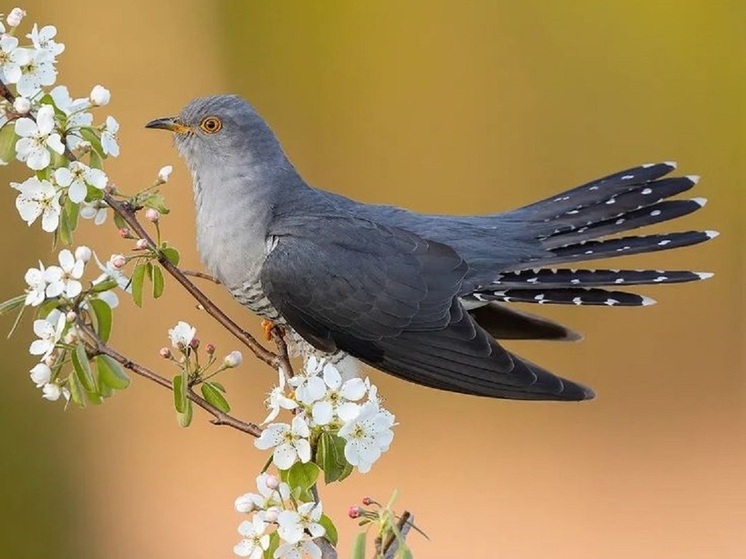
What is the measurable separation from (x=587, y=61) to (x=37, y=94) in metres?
2.92

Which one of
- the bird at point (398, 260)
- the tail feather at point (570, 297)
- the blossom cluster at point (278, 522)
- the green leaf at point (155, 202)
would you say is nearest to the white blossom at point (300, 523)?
the blossom cluster at point (278, 522)

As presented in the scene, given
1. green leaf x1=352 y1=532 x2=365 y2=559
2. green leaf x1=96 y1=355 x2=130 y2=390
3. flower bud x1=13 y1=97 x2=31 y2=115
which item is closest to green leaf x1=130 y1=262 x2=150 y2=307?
green leaf x1=96 y1=355 x2=130 y2=390

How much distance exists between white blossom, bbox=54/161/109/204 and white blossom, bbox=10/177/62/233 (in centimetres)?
2

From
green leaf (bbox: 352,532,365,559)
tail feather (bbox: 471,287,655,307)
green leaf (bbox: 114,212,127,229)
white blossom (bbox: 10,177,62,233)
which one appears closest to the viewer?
green leaf (bbox: 352,532,365,559)

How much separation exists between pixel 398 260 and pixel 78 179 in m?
0.87

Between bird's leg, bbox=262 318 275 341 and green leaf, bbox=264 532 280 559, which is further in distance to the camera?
bird's leg, bbox=262 318 275 341

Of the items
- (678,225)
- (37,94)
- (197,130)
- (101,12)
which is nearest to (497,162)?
(678,225)

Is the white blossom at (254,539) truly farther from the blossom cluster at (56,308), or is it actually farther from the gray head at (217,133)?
the gray head at (217,133)

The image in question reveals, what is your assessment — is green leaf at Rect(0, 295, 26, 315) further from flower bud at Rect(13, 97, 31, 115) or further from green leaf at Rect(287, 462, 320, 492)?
green leaf at Rect(287, 462, 320, 492)

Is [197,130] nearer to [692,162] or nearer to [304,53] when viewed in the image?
[304,53]

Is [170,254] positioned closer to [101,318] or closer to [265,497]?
[101,318]

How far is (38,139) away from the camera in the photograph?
122cm

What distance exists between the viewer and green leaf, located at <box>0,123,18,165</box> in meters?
1.23

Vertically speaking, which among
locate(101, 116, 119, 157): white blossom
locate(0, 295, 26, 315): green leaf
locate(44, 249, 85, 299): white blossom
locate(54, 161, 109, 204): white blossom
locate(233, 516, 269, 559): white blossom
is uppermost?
locate(101, 116, 119, 157): white blossom
